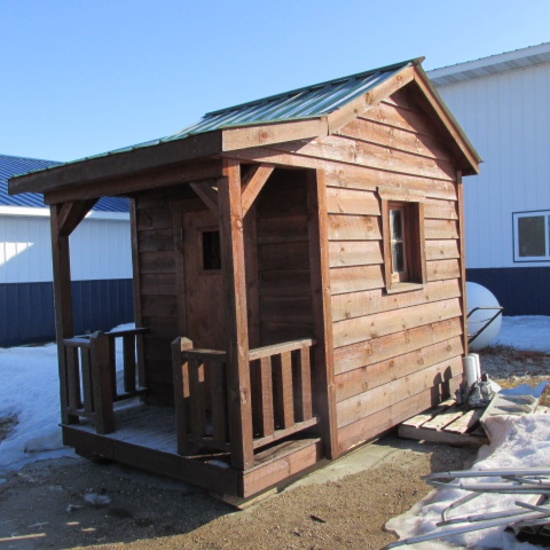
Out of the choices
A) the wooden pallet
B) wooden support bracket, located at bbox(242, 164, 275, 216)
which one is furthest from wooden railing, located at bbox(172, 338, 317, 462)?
the wooden pallet

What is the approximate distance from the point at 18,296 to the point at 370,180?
9235 mm

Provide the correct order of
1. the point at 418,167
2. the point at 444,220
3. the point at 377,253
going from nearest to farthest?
the point at 377,253
the point at 418,167
the point at 444,220

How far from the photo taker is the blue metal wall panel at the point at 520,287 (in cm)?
1354

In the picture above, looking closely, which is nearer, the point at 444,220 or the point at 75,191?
the point at 75,191

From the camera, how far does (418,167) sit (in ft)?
20.7

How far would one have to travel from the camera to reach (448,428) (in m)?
5.55

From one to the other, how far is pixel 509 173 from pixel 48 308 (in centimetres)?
1068

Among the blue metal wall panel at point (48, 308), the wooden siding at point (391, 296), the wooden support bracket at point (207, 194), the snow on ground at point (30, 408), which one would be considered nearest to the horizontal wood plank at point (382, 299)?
the wooden siding at point (391, 296)

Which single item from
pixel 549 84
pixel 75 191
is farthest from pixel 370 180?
pixel 549 84

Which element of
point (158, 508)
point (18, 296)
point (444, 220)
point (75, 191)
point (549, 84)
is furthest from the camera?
point (549, 84)

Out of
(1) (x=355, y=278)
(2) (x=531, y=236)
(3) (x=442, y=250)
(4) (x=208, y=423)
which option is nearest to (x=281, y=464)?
(4) (x=208, y=423)

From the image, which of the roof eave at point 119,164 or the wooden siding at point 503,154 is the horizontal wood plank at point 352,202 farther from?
the wooden siding at point 503,154

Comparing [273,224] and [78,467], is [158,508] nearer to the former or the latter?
[78,467]

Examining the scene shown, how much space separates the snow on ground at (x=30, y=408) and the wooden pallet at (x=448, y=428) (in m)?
3.28
